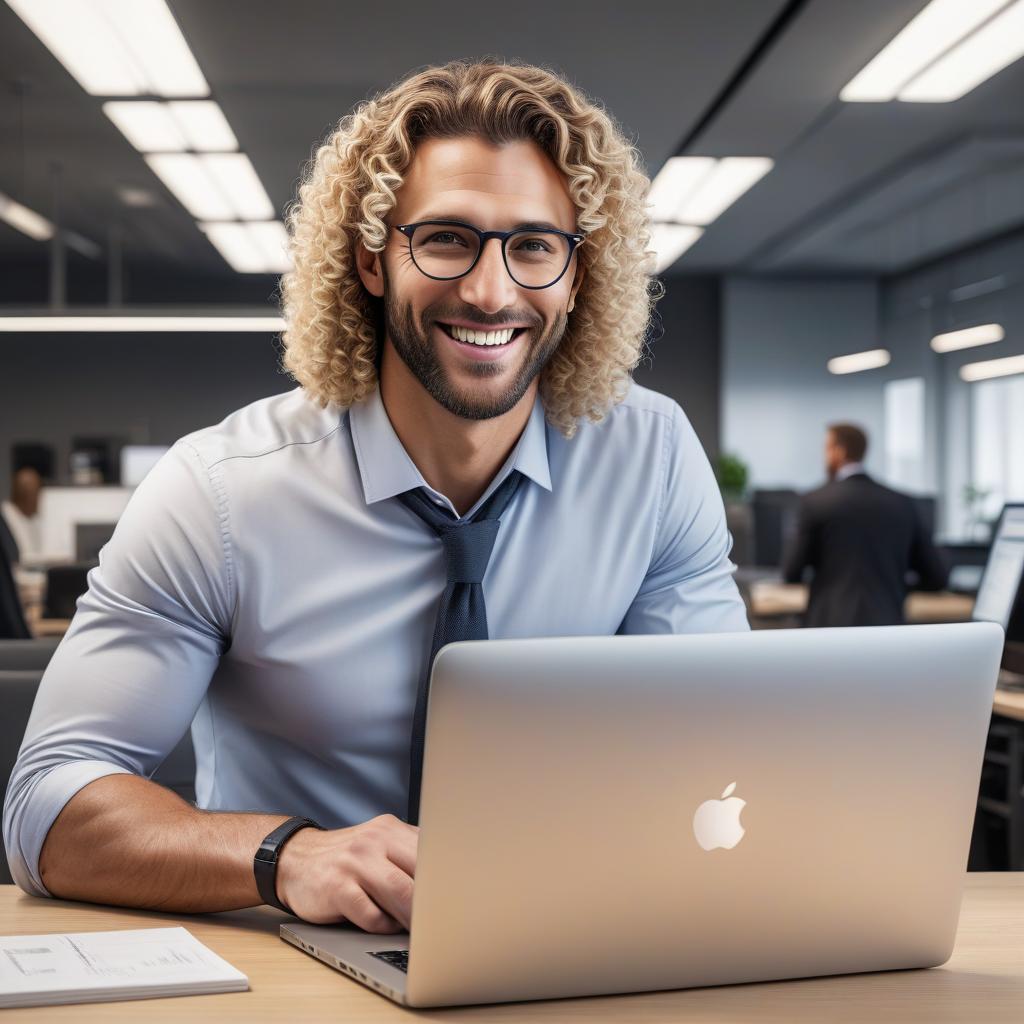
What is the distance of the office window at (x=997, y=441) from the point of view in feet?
31.1

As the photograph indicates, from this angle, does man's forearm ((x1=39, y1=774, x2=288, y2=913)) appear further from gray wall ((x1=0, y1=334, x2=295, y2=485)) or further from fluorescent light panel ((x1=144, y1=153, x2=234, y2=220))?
gray wall ((x1=0, y1=334, x2=295, y2=485))

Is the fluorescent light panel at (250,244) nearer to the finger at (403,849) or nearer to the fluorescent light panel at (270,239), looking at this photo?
the fluorescent light panel at (270,239)

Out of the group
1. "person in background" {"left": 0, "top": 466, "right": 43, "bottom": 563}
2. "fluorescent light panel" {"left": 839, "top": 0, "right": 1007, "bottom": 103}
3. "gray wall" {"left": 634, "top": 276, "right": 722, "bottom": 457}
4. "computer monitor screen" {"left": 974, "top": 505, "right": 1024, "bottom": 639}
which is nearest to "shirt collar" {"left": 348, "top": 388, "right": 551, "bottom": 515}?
"computer monitor screen" {"left": 974, "top": 505, "right": 1024, "bottom": 639}

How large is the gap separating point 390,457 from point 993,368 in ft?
28.0

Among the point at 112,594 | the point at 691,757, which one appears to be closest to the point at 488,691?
the point at 691,757

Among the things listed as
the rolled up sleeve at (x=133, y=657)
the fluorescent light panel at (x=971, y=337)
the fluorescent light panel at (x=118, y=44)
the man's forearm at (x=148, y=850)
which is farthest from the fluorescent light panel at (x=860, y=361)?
the man's forearm at (x=148, y=850)

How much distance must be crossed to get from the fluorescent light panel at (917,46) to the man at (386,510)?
13.1 ft

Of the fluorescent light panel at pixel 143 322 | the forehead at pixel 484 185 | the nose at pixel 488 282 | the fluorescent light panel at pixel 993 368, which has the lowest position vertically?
the nose at pixel 488 282

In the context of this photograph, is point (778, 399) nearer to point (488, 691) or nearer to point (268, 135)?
point (268, 135)

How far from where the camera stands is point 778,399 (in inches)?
455

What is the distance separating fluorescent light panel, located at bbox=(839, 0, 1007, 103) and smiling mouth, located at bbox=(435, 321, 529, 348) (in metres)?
4.23

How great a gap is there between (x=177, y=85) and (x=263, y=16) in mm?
865

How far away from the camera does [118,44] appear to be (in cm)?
A: 533

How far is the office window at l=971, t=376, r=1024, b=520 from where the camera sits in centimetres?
947
